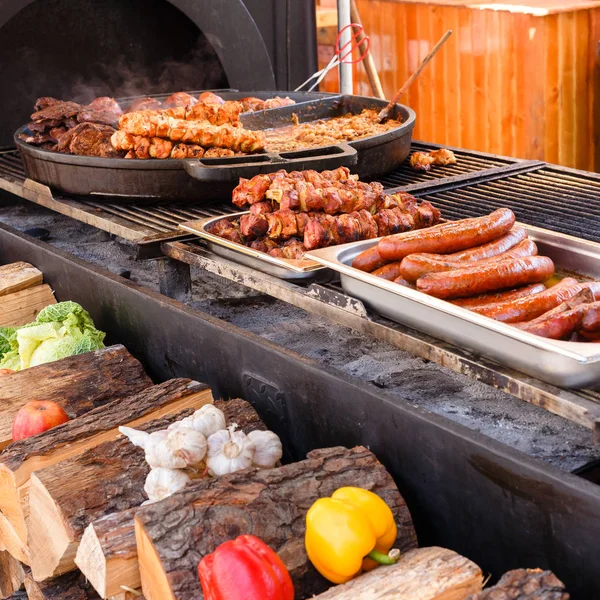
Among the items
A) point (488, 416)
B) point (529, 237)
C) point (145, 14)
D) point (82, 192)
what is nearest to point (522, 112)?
point (145, 14)

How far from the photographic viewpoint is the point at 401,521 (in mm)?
2426

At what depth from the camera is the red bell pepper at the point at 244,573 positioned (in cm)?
211

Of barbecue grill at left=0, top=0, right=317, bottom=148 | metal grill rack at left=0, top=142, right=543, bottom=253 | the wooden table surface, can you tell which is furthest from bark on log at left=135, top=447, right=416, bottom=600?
the wooden table surface

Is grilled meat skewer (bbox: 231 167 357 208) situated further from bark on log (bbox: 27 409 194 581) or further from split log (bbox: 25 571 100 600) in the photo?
split log (bbox: 25 571 100 600)

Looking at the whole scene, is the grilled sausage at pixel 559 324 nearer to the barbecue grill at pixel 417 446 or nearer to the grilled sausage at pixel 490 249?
the barbecue grill at pixel 417 446

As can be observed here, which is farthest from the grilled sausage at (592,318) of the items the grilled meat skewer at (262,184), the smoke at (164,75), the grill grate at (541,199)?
the smoke at (164,75)

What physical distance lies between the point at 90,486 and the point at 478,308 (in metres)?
1.22

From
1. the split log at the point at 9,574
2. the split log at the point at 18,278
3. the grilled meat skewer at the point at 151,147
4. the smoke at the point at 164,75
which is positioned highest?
the smoke at the point at 164,75

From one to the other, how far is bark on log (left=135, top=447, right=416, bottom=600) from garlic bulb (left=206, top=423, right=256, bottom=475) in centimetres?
12

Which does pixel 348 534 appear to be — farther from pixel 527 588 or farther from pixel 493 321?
pixel 493 321

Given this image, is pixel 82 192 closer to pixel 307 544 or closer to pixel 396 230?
pixel 396 230

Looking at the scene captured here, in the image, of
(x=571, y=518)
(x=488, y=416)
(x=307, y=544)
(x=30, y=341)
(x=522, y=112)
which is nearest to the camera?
(x=571, y=518)

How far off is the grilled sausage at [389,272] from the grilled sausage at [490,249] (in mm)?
136

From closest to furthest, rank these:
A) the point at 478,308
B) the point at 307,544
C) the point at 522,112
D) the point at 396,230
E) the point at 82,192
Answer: the point at 307,544
the point at 478,308
the point at 396,230
the point at 82,192
the point at 522,112
